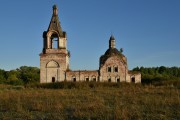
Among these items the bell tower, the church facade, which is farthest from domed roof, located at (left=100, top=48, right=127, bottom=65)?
the bell tower

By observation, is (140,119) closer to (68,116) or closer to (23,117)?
(68,116)

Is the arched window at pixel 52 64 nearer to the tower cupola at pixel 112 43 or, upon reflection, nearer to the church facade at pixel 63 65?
the church facade at pixel 63 65

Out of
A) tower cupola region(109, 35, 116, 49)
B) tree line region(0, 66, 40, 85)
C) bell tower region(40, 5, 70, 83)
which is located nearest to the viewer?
bell tower region(40, 5, 70, 83)

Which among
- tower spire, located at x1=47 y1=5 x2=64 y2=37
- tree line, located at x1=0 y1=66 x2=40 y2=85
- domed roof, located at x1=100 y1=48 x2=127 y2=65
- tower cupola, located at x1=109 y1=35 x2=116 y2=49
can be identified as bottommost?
tree line, located at x1=0 y1=66 x2=40 y2=85

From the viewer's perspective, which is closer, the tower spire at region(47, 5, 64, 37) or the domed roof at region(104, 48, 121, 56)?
the tower spire at region(47, 5, 64, 37)

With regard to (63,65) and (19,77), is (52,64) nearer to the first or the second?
(63,65)

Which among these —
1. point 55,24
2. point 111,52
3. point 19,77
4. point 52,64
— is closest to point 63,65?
point 52,64

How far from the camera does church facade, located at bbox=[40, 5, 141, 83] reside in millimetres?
38406

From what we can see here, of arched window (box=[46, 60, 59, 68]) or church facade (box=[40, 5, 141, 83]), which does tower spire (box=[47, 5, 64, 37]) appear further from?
arched window (box=[46, 60, 59, 68])

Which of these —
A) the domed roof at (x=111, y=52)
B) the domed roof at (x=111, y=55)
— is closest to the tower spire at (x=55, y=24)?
the domed roof at (x=111, y=55)

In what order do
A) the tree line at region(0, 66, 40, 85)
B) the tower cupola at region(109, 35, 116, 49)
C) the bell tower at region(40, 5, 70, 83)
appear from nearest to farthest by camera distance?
the bell tower at region(40, 5, 70, 83), the tower cupola at region(109, 35, 116, 49), the tree line at region(0, 66, 40, 85)

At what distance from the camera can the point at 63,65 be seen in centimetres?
3869

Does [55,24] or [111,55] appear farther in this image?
[111,55]

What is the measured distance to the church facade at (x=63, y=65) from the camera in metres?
38.4
